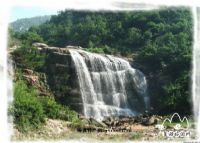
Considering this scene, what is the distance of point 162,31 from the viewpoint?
538 inches

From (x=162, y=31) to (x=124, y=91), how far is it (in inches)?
105

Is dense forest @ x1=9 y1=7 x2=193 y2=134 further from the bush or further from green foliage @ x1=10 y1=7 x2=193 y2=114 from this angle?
the bush

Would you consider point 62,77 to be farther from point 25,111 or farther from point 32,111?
point 25,111

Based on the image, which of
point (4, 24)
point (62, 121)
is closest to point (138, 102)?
point (62, 121)

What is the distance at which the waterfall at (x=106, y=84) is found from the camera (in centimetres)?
1083

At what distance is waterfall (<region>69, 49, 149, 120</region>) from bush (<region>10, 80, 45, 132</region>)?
8.15 ft

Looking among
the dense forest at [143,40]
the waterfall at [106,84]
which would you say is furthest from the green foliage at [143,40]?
the waterfall at [106,84]

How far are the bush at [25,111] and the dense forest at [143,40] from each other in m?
2.11

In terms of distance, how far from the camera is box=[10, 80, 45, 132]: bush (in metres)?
6.81

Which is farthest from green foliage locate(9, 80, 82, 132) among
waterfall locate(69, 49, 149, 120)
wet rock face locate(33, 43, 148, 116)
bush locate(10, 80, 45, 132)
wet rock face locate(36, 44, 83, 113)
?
waterfall locate(69, 49, 149, 120)

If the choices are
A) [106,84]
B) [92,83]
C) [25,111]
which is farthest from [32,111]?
[106,84]

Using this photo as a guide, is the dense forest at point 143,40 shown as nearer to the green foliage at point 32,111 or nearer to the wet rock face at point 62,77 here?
the wet rock face at point 62,77

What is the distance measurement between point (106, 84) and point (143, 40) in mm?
2680

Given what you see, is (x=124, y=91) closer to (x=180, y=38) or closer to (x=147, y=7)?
(x=180, y=38)
